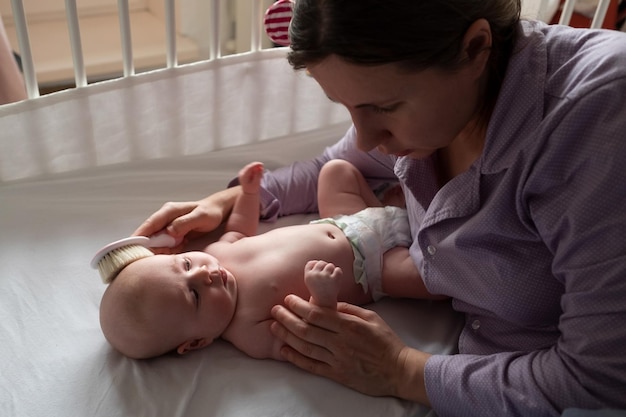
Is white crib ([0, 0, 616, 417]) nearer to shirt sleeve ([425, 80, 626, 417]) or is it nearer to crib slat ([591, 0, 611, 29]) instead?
shirt sleeve ([425, 80, 626, 417])

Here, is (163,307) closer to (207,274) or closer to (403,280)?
(207,274)

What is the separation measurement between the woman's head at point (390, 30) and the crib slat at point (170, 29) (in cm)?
52

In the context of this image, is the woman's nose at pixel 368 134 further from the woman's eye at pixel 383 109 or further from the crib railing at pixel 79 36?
the crib railing at pixel 79 36

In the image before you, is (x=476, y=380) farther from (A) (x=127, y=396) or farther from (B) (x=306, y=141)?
(B) (x=306, y=141)

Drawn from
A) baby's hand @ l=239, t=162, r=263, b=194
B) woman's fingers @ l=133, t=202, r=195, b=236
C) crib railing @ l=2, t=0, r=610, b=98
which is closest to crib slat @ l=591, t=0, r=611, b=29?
crib railing @ l=2, t=0, r=610, b=98

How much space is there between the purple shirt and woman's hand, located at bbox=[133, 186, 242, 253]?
0.37 m

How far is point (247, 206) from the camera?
3.83 ft

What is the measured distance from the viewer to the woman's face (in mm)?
715

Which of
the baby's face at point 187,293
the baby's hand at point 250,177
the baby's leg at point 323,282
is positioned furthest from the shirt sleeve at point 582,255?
the baby's hand at point 250,177

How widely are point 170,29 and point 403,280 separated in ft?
2.09

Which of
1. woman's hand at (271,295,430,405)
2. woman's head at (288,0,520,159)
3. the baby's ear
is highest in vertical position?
woman's head at (288,0,520,159)

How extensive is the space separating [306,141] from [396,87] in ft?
2.38

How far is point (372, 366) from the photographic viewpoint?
0.91 m

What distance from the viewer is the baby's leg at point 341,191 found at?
3.99ft
